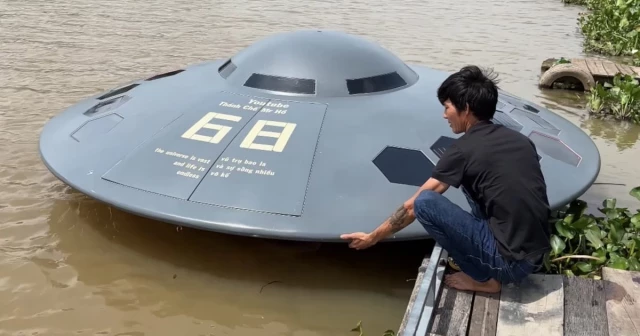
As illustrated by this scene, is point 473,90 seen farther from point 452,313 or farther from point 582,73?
point 582,73

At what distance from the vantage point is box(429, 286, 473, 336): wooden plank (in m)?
3.54

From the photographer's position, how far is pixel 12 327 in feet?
13.7

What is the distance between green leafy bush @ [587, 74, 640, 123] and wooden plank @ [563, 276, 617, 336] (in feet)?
21.1

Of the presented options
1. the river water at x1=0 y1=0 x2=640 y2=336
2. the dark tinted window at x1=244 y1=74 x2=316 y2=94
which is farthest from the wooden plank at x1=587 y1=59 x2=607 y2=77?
the dark tinted window at x1=244 y1=74 x2=316 y2=94

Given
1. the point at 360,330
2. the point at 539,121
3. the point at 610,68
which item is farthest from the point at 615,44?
the point at 360,330

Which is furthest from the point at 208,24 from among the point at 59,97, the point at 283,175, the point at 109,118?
the point at 283,175

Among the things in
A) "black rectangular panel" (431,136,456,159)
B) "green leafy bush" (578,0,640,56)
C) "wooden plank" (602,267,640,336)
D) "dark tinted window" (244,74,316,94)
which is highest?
"dark tinted window" (244,74,316,94)

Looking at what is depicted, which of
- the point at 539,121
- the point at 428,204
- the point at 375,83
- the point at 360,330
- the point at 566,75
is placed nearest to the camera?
the point at 428,204

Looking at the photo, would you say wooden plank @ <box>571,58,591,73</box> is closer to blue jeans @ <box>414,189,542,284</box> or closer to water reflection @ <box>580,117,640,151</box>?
water reflection @ <box>580,117,640,151</box>

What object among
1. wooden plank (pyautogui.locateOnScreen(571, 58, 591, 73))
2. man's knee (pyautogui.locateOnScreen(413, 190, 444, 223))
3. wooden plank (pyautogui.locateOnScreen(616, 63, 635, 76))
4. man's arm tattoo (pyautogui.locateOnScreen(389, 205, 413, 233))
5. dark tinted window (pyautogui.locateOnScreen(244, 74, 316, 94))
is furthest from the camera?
wooden plank (pyautogui.locateOnScreen(571, 58, 591, 73))

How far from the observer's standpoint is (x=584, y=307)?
3.71m

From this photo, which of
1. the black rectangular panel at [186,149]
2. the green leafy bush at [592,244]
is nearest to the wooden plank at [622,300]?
the green leafy bush at [592,244]

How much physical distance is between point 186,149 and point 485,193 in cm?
246

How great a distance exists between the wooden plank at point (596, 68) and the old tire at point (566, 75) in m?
0.24
